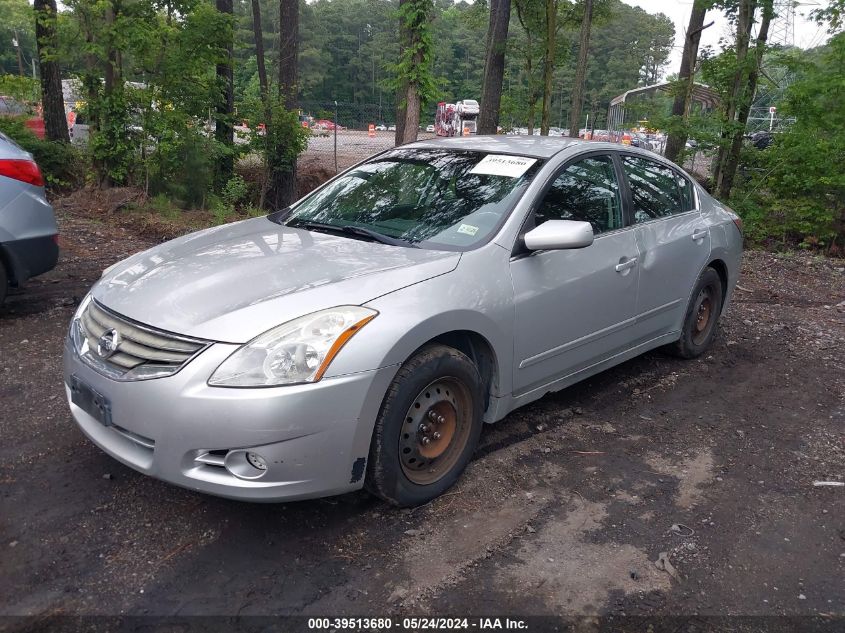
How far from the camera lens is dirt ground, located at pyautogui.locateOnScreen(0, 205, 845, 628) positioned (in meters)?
2.76

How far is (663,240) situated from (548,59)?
1202 centimetres

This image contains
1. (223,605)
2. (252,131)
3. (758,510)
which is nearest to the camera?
(223,605)

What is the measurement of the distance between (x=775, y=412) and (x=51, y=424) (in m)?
4.48

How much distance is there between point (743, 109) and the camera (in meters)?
11.9

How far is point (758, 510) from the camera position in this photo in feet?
11.5

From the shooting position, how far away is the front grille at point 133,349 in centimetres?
286

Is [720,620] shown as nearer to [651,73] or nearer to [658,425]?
[658,425]

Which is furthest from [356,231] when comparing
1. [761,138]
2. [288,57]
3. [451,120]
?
[451,120]

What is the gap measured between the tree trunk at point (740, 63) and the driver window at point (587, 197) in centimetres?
818

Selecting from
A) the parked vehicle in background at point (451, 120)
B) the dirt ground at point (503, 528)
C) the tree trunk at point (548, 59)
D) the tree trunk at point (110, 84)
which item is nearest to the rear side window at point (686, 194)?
the dirt ground at point (503, 528)

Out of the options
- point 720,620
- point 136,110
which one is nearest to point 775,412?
point 720,620

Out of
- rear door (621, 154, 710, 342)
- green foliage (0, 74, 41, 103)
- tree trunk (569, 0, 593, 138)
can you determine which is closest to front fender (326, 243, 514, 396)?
rear door (621, 154, 710, 342)

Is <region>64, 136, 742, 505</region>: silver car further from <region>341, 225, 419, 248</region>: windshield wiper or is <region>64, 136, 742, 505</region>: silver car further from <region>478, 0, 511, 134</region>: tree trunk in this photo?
<region>478, 0, 511, 134</region>: tree trunk

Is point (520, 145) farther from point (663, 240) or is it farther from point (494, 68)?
point (494, 68)
